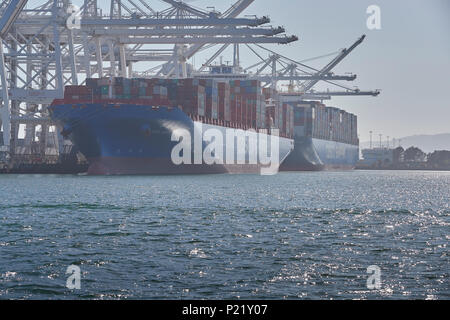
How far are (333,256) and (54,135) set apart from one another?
3054 inches

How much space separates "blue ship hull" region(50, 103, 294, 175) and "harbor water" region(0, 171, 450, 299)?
24.2 metres

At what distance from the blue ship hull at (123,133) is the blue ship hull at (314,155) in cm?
4435

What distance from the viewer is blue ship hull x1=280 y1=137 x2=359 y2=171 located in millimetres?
106750

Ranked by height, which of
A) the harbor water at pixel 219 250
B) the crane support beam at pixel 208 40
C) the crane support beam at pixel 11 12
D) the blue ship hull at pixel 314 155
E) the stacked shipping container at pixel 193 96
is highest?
the crane support beam at pixel 11 12

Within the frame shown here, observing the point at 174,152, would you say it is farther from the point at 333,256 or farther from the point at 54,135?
the point at 333,256

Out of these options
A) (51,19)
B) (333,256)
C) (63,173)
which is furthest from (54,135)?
(333,256)

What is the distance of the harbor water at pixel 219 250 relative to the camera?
14.6 metres

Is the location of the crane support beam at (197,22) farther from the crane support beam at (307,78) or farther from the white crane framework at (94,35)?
the crane support beam at (307,78)

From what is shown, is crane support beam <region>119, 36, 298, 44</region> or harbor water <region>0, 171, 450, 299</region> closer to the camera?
harbor water <region>0, 171, 450, 299</region>

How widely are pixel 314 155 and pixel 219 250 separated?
300ft

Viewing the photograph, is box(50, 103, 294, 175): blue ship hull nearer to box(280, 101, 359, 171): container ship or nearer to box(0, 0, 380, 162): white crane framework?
box(0, 0, 380, 162): white crane framework

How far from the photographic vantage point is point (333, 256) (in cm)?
1895

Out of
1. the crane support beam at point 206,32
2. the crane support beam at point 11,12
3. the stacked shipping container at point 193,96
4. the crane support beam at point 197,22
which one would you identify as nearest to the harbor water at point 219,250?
the crane support beam at point 197,22

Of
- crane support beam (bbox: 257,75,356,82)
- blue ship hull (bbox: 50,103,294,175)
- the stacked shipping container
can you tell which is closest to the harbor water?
blue ship hull (bbox: 50,103,294,175)
